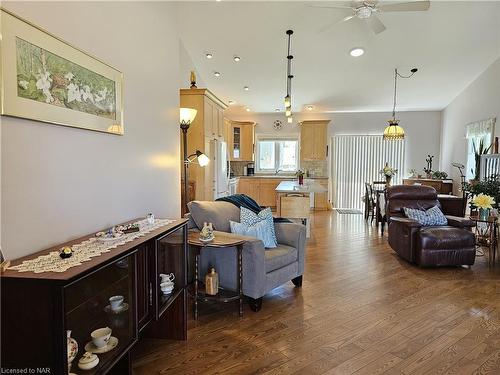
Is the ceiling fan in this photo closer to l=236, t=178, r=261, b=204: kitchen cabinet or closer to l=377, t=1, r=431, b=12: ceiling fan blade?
l=377, t=1, r=431, b=12: ceiling fan blade

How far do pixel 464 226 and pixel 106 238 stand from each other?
4.47m

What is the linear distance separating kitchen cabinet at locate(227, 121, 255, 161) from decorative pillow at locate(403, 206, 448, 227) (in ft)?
17.4

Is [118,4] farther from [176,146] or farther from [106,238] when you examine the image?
[106,238]

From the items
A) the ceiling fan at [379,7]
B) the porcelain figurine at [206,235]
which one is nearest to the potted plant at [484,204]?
the ceiling fan at [379,7]

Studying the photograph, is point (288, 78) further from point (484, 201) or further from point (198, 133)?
point (484, 201)

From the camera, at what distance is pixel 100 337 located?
154cm

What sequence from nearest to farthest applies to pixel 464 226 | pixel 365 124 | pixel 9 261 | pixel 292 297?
pixel 9 261
pixel 292 297
pixel 464 226
pixel 365 124

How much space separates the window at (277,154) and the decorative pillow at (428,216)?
497 cm

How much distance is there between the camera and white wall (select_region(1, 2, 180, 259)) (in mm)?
1424

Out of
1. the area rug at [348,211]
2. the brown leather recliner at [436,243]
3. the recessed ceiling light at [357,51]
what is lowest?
the area rug at [348,211]

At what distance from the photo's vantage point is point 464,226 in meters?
4.23

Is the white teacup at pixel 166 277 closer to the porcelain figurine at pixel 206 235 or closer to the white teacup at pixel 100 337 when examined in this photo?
the porcelain figurine at pixel 206 235

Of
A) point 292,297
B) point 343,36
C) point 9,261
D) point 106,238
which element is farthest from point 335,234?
point 9,261

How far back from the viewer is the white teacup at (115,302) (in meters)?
1.66
